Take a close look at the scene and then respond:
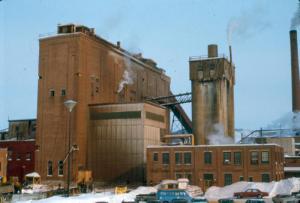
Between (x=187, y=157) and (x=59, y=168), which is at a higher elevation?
(x=187, y=157)

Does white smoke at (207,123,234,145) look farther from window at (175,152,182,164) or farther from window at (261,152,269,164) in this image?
window at (261,152,269,164)

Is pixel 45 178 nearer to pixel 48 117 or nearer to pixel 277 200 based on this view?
pixel 48 117

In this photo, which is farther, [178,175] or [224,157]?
[178,175]

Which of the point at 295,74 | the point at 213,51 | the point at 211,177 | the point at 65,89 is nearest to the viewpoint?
the point at 211,177

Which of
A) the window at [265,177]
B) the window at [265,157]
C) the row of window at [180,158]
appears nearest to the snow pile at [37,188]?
the row of window at [180,158]

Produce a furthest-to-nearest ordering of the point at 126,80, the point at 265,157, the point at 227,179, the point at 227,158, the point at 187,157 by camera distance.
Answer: the point at 126,80, the point at 187,157, the point at 227,158, the point at 227,179, the point at 265,157

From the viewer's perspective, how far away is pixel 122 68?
279ft

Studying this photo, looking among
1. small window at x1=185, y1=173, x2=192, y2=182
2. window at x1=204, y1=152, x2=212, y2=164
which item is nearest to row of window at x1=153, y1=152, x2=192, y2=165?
small window at x1=185, y1=173, x2=192, y2=182

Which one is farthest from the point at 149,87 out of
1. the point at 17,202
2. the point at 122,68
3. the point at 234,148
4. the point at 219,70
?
the point at 17,202

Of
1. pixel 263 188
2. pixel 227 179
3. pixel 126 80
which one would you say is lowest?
pixel 263 188

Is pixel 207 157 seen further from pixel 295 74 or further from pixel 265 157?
pixel 295 74

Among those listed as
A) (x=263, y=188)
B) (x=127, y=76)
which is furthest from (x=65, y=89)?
(x=263, y=188)

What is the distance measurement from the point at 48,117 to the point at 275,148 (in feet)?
115

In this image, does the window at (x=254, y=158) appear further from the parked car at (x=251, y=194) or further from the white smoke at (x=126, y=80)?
the white smoke at (x=126, y=80)
